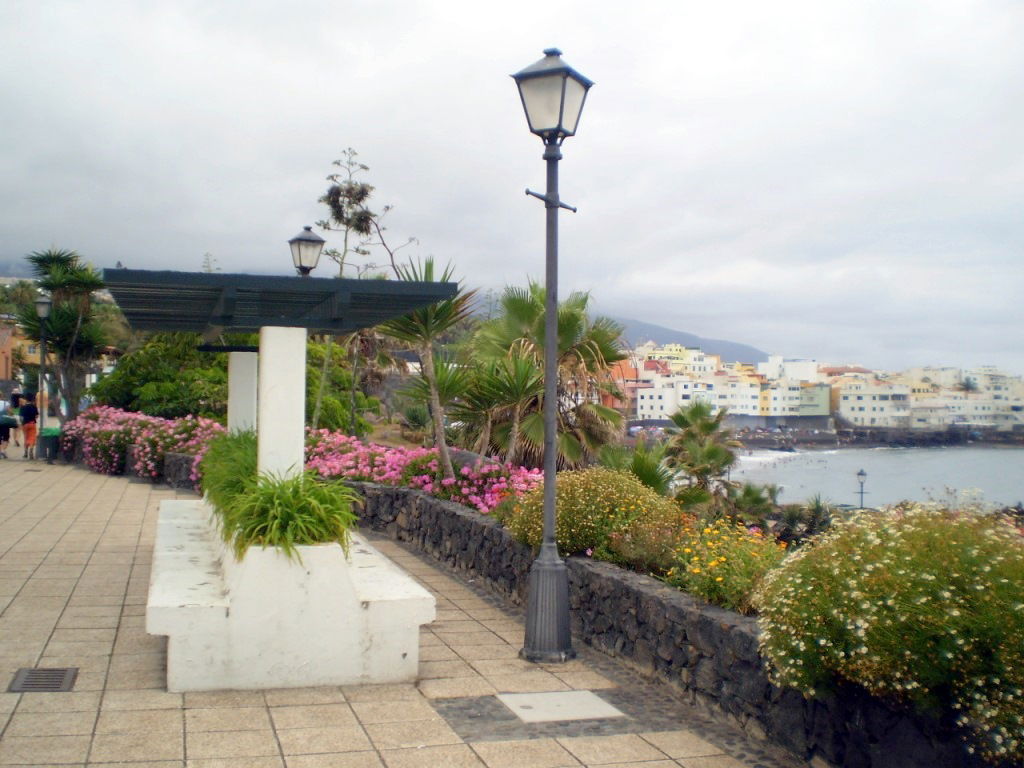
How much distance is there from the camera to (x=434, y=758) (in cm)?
499

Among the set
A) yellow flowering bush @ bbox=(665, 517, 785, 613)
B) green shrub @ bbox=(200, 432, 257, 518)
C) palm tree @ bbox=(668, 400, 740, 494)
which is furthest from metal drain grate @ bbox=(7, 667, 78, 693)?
palm tree @ bbox=(668, 400, 740, 494)

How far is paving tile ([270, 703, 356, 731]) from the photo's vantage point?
546 cm

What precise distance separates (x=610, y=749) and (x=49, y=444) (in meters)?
24.1

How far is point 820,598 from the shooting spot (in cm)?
440

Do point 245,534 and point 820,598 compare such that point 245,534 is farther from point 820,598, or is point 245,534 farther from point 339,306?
point 820,598

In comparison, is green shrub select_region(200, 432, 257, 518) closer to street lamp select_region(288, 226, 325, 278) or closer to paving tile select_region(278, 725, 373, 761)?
paving tile select_region(278, 725, 373, 761)

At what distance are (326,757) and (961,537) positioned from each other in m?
3.19

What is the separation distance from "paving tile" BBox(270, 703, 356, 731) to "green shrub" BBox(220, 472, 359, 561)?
95 centimetres

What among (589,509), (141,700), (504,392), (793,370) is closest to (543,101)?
(589,509)

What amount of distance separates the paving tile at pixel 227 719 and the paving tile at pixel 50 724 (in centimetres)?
52

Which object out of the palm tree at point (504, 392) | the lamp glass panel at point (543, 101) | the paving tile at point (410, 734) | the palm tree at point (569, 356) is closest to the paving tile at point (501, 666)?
the paving tile at point (410, 734)

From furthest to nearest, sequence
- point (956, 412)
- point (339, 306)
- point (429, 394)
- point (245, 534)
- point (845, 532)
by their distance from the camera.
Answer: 1. point (956, 412)
2. point (429, 394)
3. point (339, 306)
4. point (245, 534)
5. point (845, 532)

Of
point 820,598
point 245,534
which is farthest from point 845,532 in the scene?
point 245,534

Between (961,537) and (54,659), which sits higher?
(961,537)
